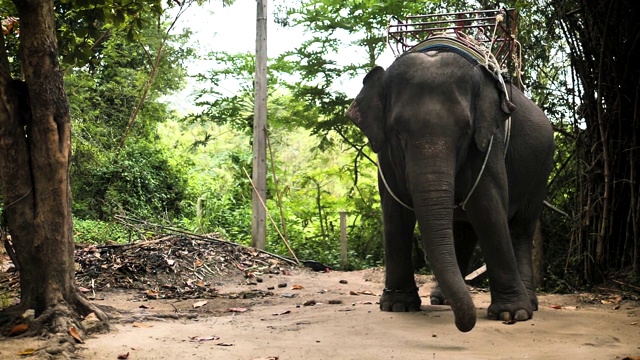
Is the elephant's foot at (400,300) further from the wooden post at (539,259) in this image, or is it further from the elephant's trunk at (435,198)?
the wooden post at (539,259)

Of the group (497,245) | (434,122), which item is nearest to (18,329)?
(434,122)

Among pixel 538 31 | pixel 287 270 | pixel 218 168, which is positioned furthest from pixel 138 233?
pixel 218 168

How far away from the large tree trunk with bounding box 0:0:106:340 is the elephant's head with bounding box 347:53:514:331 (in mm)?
2445

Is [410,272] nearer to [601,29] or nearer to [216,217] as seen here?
[601,29]

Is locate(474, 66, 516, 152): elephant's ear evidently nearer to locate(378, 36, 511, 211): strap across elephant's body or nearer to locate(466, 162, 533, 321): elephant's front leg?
locate(378, 36, 511, 211): strap across elephant's body

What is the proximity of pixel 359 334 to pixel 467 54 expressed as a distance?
8.04 feet

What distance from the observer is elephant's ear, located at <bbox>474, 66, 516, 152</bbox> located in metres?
6.17

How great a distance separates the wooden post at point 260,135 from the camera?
13.5 metres

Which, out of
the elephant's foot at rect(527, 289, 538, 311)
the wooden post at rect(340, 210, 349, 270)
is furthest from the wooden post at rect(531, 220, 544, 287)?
the wooden post at rect(340, 210, 349, 270)

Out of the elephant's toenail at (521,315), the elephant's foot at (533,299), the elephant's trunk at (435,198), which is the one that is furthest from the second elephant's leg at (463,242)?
the elephant's trunk at (435,198)

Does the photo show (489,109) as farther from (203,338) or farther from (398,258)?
(203,338)

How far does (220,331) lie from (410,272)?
1883 millimetres

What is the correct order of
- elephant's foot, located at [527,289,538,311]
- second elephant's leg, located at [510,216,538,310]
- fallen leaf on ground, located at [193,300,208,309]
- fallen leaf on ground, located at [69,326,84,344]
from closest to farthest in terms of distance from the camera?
fallen leaf on ground, located at [69,326,84,344] < elephant's foot, located at [527,289,538,311] < second elephant's leg, located at [510,216,538,310] < fallen leaf on ground, located at [193,300,208,309]

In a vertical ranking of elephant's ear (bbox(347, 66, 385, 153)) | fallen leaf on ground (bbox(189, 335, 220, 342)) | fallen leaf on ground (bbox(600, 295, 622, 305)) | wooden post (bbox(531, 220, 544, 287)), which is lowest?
fallen leaf on ground (bbox(189, 335, 220, 342))
